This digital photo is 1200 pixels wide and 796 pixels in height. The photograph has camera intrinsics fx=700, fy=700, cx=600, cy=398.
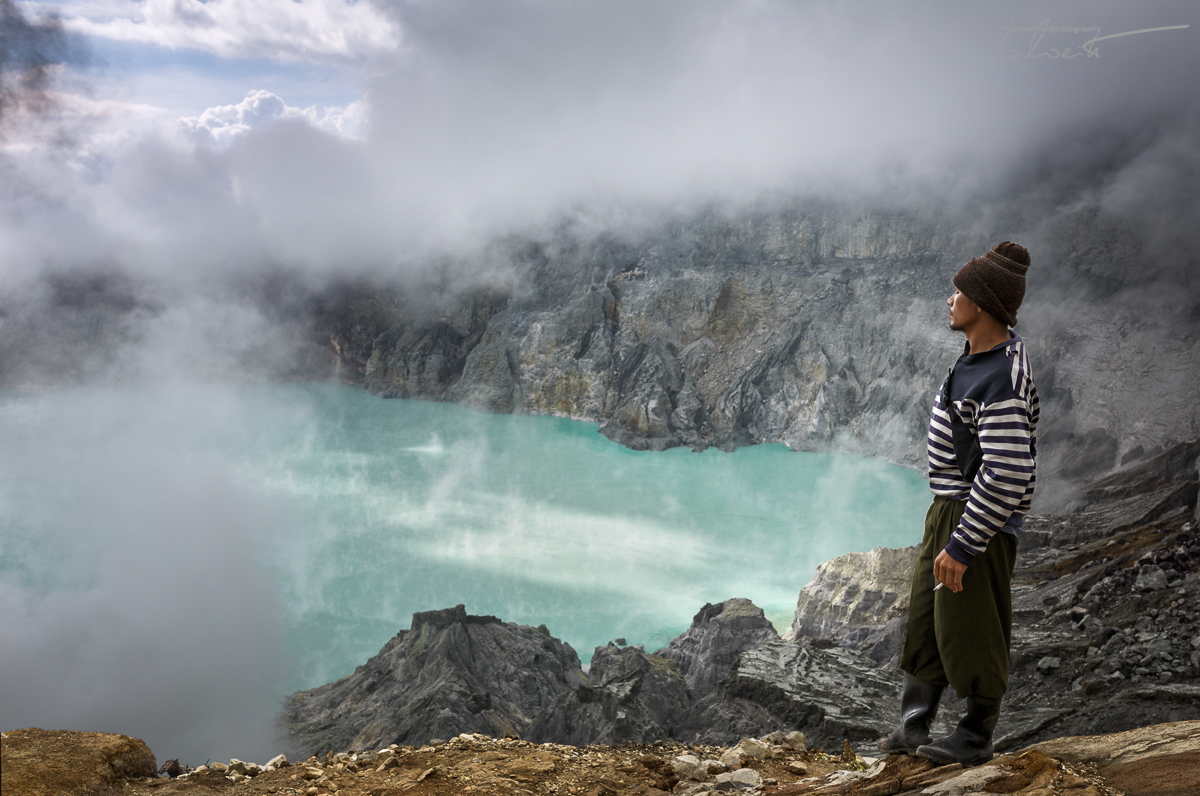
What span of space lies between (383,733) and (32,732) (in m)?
5.66

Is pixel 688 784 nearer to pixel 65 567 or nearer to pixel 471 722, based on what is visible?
pixel 471 722

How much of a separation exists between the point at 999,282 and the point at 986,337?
19 centimetres

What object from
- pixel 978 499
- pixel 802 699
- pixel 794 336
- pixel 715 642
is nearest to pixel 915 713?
pixel 978 499

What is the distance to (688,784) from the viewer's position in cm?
375

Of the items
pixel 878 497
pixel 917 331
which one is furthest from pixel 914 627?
pixel 917 331

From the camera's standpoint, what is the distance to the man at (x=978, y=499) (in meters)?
2.23

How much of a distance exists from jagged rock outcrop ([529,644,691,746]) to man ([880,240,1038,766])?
5.55 metres

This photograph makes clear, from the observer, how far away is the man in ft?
7.32

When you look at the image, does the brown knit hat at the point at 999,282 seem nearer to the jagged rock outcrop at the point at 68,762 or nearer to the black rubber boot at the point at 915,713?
the black rubber boot at the point at 915,713

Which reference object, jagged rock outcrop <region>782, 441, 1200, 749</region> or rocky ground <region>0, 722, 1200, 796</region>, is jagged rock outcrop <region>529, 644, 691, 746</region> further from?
rocky ground <region>0, 722, 1200, 796</region>

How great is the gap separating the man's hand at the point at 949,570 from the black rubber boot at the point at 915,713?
617mm

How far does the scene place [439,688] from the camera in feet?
30.3

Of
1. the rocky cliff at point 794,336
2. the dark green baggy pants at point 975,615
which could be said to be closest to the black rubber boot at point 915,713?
the dark green baggy pants at point 975,615

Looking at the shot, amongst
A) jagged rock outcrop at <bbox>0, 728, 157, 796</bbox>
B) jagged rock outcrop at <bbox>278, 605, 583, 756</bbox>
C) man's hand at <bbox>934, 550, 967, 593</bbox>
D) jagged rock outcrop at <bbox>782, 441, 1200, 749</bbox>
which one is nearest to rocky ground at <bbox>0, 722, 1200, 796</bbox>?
jagged rock outcrop at <bbox>0, 728, 157, 796</bbox>
